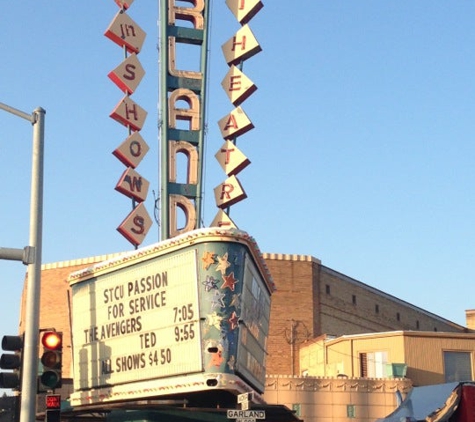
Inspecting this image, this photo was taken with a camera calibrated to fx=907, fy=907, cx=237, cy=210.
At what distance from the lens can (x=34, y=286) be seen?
15.5 m

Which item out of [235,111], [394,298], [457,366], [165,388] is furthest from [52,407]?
[394,298]

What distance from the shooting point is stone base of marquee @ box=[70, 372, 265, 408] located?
1991 centimetres

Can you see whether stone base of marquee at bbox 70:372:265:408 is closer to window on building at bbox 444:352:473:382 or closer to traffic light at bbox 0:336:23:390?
traffic light at bbox 0:336:23:390

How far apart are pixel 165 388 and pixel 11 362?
652 centimetres

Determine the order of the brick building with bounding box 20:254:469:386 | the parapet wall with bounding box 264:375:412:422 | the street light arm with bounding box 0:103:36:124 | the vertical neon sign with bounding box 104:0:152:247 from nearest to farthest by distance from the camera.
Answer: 1. the street light arm with bounding box 0:103:36:124
2. the vertical neon sign with bounding box 104:0:152:247
3. the parapet wall with bounding box 264:375:412:422
4. the brick building with bounding box 20:254:469:386

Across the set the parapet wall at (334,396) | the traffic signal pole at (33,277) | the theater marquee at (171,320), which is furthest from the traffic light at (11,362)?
the parapet wall at (334,396)

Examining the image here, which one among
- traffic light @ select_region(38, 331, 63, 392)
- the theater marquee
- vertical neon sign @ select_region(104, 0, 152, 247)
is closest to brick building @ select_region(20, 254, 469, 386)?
vertical neon sign @ select_region(104, 0, 152, 247)

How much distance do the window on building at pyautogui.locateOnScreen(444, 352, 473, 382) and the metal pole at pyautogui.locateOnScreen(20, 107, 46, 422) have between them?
36708 mm

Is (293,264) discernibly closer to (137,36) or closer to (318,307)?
(318,307)

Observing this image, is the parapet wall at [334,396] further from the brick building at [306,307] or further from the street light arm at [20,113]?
the street light arm at [20,113]

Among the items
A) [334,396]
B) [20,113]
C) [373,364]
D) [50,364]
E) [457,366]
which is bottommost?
[50,364]

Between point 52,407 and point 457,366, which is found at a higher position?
point 457,366

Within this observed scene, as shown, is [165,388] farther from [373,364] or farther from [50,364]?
[373,364]

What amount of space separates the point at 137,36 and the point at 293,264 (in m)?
20.1
